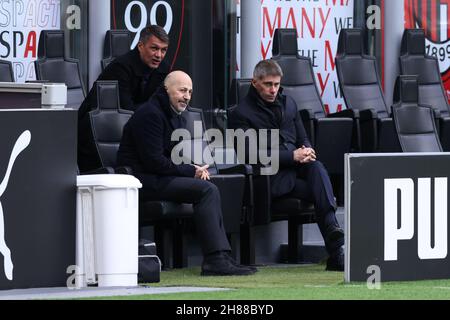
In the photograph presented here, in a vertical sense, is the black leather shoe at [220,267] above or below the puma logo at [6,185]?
below

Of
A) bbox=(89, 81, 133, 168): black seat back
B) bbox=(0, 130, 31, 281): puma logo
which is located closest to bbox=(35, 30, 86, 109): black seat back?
bbox=(89, 81, 133, 168): black seat back

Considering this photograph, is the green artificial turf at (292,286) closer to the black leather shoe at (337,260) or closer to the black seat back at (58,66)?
the black leather shoe at (337,260)

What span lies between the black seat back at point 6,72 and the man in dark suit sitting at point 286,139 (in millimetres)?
1793

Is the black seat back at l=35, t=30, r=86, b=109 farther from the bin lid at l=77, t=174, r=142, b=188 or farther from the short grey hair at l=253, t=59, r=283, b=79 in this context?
the bin lid at l=77, t=174, r=142, b=188

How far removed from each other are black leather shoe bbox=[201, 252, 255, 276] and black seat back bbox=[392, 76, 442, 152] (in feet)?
10.5

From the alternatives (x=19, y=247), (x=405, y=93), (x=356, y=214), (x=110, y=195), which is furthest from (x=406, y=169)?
(x=405, y=93)

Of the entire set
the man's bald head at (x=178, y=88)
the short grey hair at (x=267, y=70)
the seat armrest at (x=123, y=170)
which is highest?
the short grey hair at (x=267, y=70)

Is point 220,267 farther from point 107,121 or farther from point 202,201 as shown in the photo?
point 107,121

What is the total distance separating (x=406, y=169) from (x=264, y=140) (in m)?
2.35

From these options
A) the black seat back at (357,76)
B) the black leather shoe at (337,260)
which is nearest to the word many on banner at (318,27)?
the black seat back at (357,76)

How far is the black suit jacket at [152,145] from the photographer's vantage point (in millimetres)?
10500

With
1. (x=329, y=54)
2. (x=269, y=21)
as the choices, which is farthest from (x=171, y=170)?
(x=329, y=54)

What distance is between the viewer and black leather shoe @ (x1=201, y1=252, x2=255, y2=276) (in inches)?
404
